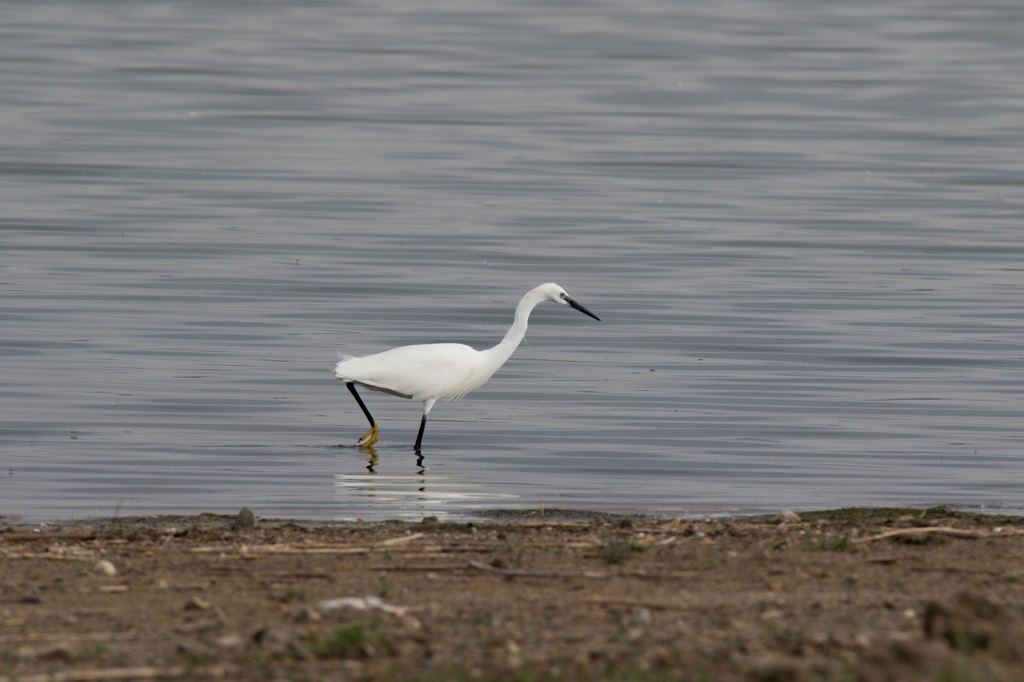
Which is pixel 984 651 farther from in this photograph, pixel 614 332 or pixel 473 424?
pixel 614 332

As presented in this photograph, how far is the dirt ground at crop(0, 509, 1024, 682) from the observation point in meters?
4.76

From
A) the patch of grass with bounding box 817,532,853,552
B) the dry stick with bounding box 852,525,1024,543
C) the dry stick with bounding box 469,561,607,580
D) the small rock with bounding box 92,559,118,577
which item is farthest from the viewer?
the dry stick with bounding box 852,525,1024,543

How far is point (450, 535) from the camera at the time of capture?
7.78 meters

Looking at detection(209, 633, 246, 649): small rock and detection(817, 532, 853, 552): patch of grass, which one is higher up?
detection(817, 532, 853, 552): patch of grass

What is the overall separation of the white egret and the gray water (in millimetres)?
431

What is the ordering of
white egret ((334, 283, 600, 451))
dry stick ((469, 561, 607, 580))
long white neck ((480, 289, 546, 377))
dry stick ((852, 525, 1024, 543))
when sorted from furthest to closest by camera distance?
long white neck ((480, 289, 546, 377)) < white egret ((334, 283, 600, 451)) < dry stick ((852, 525, 1024, 543)) < dry stick ((469, 561, 607, 580))

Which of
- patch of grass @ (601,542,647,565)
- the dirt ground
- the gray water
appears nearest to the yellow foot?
the gray water

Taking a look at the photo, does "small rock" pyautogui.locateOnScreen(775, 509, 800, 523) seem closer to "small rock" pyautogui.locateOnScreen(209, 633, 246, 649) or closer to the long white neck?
"small rock" pyautogui.locateOnScreen(209, 633, 246, 649)

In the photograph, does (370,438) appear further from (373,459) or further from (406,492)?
(406,492)

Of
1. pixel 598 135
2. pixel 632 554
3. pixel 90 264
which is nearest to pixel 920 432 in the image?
pixel 632 554

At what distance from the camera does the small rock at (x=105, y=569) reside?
643cm

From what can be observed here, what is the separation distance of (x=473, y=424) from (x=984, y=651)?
339 inches

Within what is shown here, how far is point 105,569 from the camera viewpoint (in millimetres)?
6457

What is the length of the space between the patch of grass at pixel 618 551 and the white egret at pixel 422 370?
5230mm
